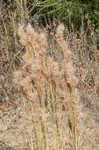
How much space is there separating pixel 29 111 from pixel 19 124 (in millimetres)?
1474

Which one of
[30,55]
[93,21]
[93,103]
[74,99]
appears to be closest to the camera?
[30,55]

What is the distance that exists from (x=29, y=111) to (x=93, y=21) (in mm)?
4633

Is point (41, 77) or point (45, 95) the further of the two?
point (45, 95)

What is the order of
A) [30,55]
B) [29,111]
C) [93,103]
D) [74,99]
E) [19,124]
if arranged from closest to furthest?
[30,55]
[74,99]
[29,111]
[19,124]
[93,103]

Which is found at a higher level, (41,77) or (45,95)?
(41,77)

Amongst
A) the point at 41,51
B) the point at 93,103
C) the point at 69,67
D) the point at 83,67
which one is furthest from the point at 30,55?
the point at 83,67

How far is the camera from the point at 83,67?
4402 millimetres

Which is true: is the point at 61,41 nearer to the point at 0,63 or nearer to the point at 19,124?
the point at 19,124

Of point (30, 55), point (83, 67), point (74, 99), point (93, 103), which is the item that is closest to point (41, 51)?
point (30, 55)

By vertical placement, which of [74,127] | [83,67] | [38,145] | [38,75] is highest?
[38,75]

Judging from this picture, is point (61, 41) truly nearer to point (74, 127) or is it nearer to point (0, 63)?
point (74, 127)

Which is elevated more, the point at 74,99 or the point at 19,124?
the point at 74,99

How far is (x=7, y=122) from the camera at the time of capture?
3455 mm

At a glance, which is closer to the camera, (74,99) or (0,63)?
(74,99)
